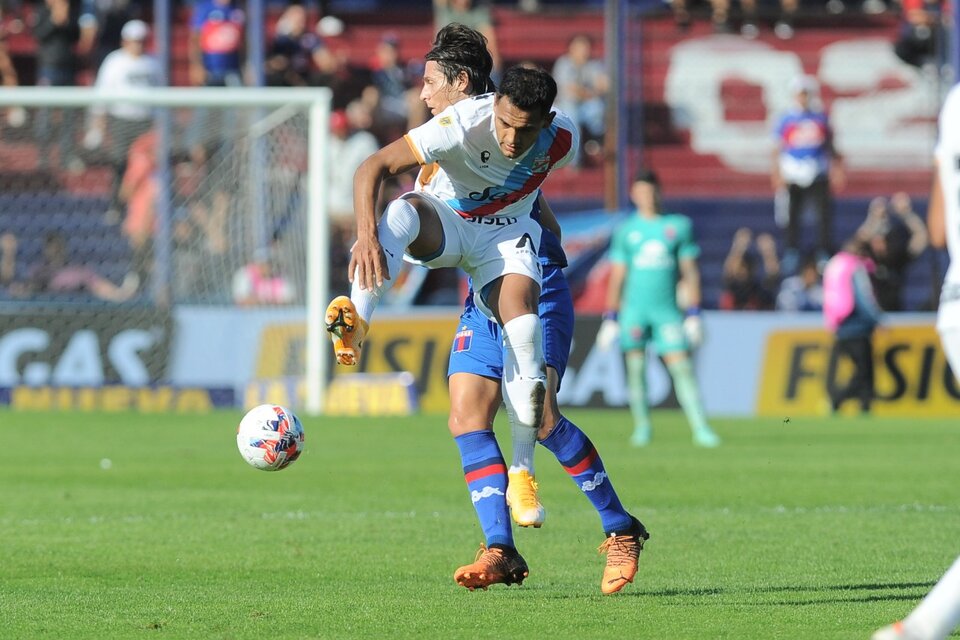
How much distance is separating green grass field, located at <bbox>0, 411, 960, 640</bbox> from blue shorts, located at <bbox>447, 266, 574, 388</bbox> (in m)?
0.97

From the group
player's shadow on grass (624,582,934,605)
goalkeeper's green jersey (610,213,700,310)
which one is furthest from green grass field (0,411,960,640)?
goalkeeper's green jersey (610,213,700,310)

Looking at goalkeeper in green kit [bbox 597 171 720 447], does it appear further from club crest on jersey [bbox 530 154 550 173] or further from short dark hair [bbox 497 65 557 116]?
short dark hair [bbox 497 65 557 116]

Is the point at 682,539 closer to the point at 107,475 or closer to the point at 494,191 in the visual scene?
the point at 494,191

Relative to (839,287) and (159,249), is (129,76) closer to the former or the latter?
(159,249)

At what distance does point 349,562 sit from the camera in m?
8.13

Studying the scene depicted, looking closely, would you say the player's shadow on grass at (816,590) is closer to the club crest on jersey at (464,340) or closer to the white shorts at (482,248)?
the club crest on jersey at (464,340)

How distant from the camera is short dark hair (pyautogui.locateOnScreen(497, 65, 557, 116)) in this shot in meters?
6.67

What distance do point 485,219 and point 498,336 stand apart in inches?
20.0

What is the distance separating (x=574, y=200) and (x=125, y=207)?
6206 mm

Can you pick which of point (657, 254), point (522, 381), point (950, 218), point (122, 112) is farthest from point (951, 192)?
point (122, 112)

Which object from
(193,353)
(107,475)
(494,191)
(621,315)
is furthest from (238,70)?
(494,191)

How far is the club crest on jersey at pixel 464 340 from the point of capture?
731cm

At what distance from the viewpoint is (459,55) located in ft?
24.1

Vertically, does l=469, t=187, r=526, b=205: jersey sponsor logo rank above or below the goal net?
above
